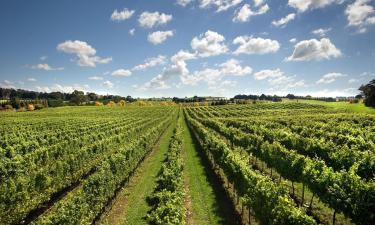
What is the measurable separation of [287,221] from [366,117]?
2254 inches

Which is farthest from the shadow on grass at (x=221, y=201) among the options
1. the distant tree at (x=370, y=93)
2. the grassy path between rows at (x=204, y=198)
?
the distant tree at (x=370, y=93)

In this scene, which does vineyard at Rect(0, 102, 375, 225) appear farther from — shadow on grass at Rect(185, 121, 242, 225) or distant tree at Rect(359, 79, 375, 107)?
distant tree at Rect(359, 79, 375, 107)

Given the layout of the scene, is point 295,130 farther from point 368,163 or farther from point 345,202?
point 345,202

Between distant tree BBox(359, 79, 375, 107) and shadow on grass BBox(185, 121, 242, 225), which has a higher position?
distant tree BBox(359, 79, 375, 107)

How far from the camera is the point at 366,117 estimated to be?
194 ft

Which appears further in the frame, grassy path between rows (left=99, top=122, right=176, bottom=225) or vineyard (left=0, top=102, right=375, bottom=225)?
grassy path between rows (left=99, top=122, right=176, bottom=225)

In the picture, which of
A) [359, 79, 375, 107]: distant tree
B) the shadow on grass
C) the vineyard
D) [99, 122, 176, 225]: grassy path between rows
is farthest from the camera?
[359, 79, 375, 107]: distant tree

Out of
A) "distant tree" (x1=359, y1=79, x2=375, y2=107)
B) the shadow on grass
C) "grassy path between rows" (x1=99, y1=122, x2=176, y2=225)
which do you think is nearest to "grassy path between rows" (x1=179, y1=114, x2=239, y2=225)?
the shadow on grass

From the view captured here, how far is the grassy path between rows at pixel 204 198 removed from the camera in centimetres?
1734

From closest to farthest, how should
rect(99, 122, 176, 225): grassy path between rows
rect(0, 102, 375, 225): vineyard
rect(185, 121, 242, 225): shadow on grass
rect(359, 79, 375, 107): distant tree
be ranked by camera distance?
rect(0, 102, 375, 225): vineyard < rect(185, 121, 242, 225): shadow on grass < rect(99, 122, 176, 225): grassy path between rows < rect(359, 79, 375, 107): distant tree

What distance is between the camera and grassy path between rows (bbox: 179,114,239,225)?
17344 mm

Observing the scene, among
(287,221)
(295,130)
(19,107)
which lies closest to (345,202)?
(287,221)

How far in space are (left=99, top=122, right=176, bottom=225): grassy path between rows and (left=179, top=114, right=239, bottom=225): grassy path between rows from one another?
2899mm

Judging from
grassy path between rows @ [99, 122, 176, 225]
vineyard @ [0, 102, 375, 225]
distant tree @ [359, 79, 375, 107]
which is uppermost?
distant tree @ [359, 79, 375, 107]
